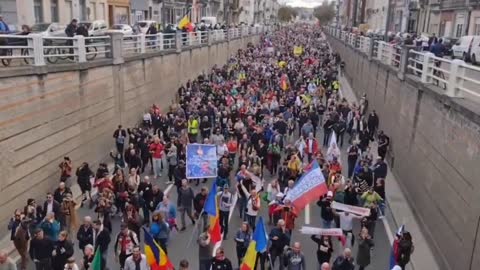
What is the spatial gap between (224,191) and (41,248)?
371cm

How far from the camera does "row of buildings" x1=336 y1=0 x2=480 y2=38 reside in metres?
42.8

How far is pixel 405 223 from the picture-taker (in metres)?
12.3

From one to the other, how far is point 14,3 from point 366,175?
24.6 metres

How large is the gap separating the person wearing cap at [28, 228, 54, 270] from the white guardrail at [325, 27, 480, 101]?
311 inches

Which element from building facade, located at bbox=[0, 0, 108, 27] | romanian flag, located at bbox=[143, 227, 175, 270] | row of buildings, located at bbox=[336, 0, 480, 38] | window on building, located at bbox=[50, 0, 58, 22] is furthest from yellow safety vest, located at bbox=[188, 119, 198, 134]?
window on building, located at bbox=[50, 0, 58, 22]

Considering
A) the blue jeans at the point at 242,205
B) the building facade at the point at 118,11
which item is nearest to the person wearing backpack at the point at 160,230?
the blue jeans at the point at 242,205

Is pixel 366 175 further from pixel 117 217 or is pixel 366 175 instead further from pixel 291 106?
pixel 291 106

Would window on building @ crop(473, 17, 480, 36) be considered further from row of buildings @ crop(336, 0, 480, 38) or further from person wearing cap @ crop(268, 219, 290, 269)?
person wearing cap @ crop(268, 219, 290, 269)

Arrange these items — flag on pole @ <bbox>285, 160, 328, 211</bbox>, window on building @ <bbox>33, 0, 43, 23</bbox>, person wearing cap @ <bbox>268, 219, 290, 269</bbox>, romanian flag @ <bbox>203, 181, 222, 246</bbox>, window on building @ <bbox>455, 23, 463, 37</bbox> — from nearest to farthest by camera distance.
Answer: person wearing cap @ <bbox>268, 219, 290, 269</bbox> → romanian flag @ <bbox>203, 181, 222, 246</bbox> → flag on pole @ <bbox>285, 160, 328, 211</bbox> → window on building @ <bbox>33, 0, 43, 23</bbox> → window on building @ <bbox>455, 23, 463, 37</bbox>

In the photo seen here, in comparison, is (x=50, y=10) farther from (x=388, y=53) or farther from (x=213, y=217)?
(x=213, y=217)

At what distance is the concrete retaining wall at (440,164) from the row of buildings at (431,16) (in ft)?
63.6

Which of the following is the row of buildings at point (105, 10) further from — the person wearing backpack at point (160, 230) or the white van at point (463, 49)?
the person wearing backpack at point (160, 230)

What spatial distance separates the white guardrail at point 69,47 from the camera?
1285cm

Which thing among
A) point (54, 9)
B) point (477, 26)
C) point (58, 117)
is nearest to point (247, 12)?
point (477, 26)
